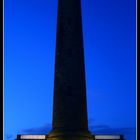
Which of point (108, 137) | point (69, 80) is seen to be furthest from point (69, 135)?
point (108, 137)

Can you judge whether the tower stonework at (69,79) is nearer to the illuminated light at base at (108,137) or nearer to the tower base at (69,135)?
the tower base at (69,135)

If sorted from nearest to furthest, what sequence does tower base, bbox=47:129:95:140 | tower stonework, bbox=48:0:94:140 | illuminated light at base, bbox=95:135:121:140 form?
tower base, bbox=47:129:95:140, tower stonework, bbox=48:0:94:140, illuminated light at base, bbox=95:135:121:140

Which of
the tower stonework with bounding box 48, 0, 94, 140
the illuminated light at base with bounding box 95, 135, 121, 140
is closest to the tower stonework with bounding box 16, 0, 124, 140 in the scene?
the tower stonework with bounding box 48, 0, 94, 140

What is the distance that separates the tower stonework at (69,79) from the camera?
22125 millimetres

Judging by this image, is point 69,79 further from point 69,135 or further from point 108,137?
point 108,137

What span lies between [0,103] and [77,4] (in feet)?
54.3

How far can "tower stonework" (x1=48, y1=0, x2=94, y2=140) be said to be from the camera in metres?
22.1

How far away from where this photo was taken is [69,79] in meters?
22.8

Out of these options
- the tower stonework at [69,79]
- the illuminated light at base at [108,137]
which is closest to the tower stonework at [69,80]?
the tower stonework at [69,79]

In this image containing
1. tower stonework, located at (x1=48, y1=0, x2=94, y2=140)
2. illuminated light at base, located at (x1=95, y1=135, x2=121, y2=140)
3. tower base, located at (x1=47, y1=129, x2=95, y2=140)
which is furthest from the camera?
illuminated light at base, located at (x1=95, y1=135, x2=121, y2=140)

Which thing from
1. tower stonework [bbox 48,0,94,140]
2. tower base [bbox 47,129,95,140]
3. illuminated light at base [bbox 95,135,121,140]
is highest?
tower stonework [bbox 48,0,94,140]

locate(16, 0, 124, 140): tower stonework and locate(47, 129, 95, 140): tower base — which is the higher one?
locate(16, 0, 124, 140): tower stonework

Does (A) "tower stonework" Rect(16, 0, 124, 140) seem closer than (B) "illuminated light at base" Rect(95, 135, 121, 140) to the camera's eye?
Yes

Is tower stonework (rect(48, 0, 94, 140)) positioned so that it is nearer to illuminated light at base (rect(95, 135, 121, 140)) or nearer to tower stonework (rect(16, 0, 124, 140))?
tower stonework (rect(16, 0, 124, 140))
